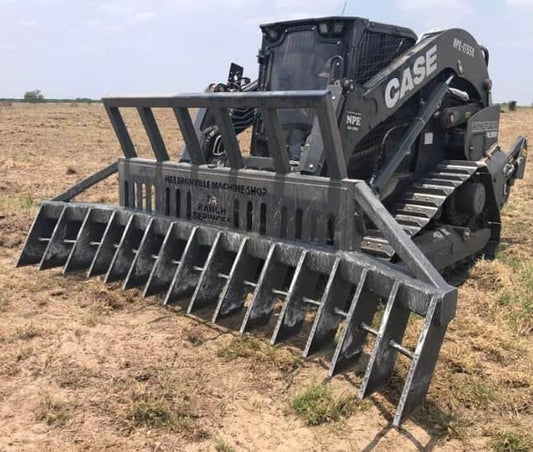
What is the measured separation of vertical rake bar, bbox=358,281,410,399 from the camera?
132 inches

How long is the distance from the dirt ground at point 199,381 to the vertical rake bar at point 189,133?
1.25 meters

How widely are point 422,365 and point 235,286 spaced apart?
1.74m

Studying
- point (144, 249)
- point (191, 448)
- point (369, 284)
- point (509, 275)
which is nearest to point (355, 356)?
point (369, 284)

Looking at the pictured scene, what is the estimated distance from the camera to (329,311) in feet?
13.0

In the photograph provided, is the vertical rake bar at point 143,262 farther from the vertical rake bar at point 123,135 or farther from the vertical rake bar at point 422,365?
the vertical rake bar at point 422,365

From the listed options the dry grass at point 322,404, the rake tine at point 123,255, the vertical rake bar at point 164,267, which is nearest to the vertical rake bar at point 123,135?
the rake tine at point 123,255

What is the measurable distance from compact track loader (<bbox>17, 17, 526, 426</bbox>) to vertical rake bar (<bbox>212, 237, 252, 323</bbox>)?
1 cm

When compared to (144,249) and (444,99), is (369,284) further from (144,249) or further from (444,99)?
(444,99)

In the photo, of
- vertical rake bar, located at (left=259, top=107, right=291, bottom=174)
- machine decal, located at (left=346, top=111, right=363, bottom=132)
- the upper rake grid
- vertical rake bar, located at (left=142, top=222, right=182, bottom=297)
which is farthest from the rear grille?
vertical rake bar, located at (left=142, top=222, right=182, bottom=297)

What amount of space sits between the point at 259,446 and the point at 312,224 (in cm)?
175

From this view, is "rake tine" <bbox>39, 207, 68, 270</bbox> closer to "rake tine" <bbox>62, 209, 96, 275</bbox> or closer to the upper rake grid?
the upper rake grid

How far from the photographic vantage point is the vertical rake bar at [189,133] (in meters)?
5.02

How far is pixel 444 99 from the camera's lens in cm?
635

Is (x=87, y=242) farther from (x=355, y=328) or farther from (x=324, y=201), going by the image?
(x=355, y=328)
